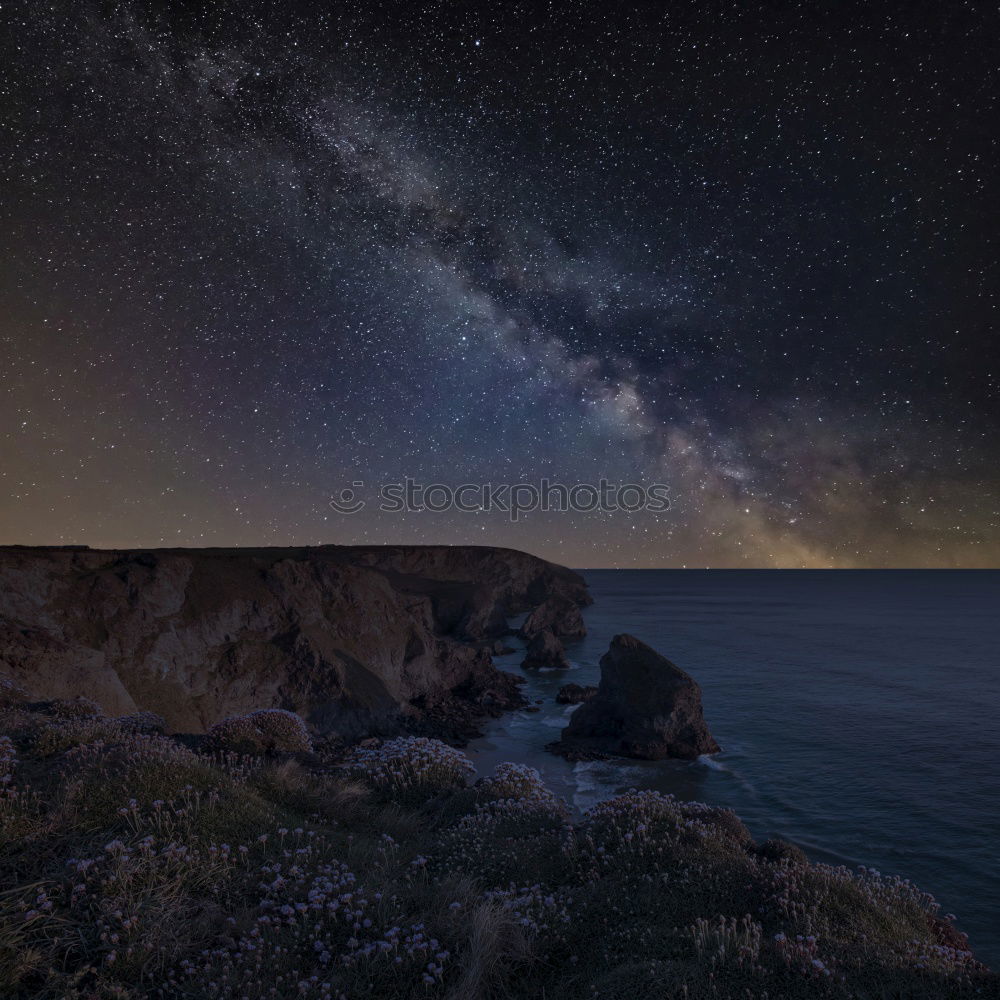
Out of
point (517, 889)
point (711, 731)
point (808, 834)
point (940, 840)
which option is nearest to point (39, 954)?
point (517, 889)

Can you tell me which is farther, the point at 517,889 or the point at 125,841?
the point at 517,889

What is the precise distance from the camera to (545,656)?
190ft

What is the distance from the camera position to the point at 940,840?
21234mm

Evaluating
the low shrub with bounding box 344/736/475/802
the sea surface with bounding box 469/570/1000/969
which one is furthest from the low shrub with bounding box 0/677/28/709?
the sea surface with bounding box 469/570/1000/969

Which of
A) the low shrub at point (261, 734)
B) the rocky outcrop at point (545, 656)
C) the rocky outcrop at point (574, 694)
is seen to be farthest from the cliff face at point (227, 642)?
the low shrub at point (261, 734)

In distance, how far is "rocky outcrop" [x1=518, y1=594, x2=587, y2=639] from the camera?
79.1 meters

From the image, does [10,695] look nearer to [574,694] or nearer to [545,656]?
[574,694]

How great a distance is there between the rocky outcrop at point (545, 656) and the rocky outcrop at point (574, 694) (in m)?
12.3

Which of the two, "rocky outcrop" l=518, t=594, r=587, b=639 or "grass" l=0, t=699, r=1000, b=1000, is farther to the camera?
"rocky outcrop" l=518, t=594, r=587, b=639

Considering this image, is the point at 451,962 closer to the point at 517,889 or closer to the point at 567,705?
the point at 517,889

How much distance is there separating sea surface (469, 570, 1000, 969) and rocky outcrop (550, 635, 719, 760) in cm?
106

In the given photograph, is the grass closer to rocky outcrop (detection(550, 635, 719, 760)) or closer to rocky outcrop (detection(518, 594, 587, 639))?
rocky outcrop (detection(550, 635, 719, 760))

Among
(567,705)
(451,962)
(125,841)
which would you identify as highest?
(125,841)

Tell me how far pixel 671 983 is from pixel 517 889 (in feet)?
8.74
